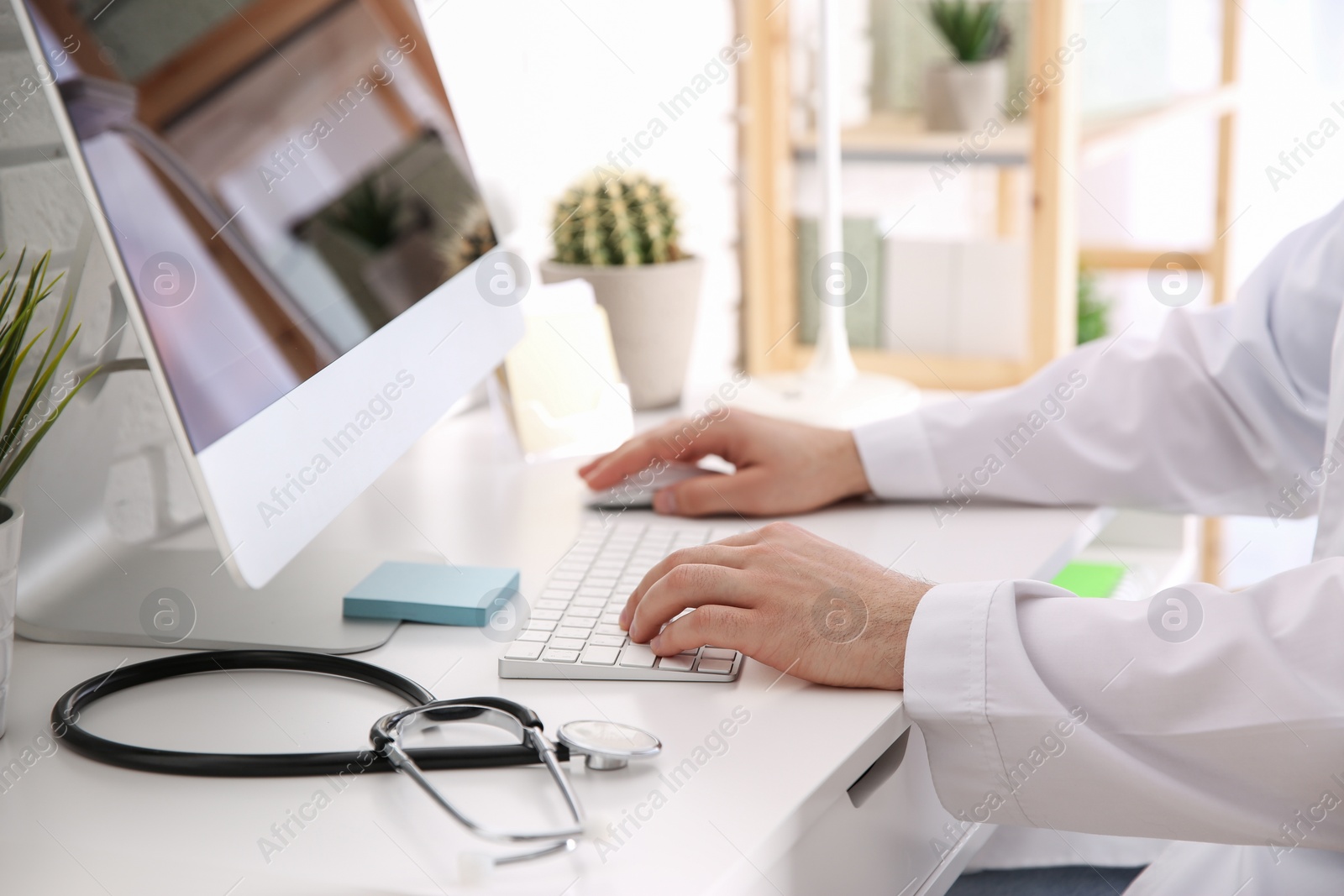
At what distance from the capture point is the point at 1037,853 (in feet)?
3.10

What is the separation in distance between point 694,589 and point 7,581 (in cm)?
37

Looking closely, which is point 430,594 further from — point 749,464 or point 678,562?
point 749,464

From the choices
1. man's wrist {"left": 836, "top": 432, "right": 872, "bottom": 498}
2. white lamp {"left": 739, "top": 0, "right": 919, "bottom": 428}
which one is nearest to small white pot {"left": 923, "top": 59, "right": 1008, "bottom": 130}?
white lamp {"left": 739, "top": 0, "right": 919, "bottom": 428}

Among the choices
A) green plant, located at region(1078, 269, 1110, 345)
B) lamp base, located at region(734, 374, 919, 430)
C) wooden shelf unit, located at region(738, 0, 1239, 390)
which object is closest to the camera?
lamp base, located at region(734, 374, 919, 430)

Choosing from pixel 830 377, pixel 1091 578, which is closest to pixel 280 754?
pixel 830 377

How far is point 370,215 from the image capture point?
84 cm

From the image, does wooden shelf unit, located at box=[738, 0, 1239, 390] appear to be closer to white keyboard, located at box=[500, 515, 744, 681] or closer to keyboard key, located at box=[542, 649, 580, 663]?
white keyboard, located at box=[500, 515, 744, 681]

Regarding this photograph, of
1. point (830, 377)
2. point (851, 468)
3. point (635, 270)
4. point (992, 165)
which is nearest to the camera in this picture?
point (851, 468)

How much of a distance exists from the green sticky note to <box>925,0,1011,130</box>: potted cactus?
0.63 meters

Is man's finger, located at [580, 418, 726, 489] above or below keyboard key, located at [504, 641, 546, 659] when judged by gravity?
above

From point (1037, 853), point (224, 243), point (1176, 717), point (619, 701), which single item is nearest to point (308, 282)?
point (224, 243)

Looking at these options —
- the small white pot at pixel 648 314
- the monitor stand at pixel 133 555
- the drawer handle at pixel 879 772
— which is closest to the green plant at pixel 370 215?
the monitor stand at pixel 133 555

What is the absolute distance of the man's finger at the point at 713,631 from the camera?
0.67 m

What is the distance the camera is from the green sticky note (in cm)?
135
